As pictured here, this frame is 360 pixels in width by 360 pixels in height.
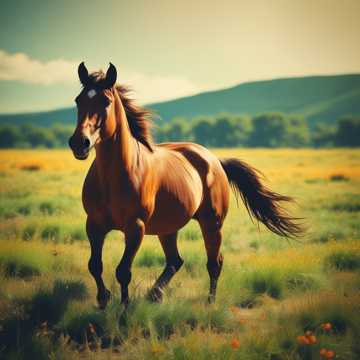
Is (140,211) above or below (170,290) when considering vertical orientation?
above

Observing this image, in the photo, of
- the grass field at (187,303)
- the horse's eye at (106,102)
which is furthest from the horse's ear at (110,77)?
the grass field at (187,303)

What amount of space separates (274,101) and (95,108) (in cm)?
16409

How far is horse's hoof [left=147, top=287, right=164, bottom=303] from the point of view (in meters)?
5.06

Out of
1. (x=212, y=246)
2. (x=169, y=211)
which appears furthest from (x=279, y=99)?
(x=169, y=211)

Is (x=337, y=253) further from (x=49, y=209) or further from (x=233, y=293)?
(x=49, y=209)

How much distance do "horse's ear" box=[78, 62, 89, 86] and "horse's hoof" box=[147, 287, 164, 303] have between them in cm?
240

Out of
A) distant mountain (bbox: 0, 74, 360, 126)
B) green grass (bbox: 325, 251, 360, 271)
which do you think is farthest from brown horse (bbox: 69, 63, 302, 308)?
distant mountain (bbox: 0, 74, 360, 126)

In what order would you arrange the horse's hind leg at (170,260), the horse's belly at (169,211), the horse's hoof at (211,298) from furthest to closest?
the horse's hind leg at (170,260) → the horse's hoof at (211,298) → the horse's belly at (169,211)

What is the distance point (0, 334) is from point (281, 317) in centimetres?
267

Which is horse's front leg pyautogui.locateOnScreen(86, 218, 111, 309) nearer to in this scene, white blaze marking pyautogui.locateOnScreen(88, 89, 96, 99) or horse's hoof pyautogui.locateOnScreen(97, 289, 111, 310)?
horse's hoof pyautogui.locateOnScreen(97, 289, 111, 310)

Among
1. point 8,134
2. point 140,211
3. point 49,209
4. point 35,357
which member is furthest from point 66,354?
point 8,134

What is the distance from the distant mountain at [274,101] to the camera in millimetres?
142250

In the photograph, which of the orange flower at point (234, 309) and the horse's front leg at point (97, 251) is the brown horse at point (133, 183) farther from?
the orange flower at point (234, 309)

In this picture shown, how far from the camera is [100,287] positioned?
4707 millimetres
